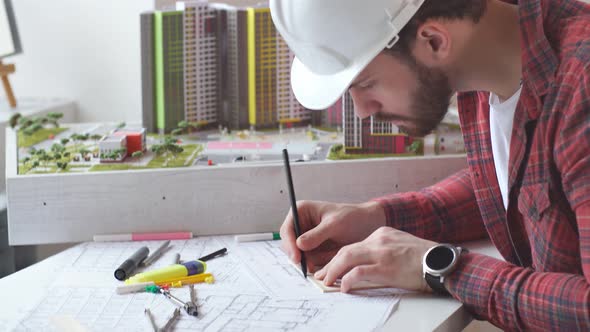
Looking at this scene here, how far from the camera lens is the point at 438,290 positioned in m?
1.06

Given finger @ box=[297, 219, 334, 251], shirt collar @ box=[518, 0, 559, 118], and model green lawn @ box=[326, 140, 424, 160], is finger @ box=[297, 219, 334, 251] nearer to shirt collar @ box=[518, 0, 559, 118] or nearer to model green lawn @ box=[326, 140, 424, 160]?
model green lawn @ box=[326, 140, 424, 160]

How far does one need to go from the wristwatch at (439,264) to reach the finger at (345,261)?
3.4 inches

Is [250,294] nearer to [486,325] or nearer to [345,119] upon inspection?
[345,119]

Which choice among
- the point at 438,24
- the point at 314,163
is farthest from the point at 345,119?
the point at 438,24

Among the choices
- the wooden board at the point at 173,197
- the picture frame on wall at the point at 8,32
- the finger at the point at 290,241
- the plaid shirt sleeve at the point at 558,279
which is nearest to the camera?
the plaid shirt sleeve at the point at 558,279

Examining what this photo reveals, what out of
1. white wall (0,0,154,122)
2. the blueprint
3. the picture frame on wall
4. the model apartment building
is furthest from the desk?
white wall (0,0,154,122)

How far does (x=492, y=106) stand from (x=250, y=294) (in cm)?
46

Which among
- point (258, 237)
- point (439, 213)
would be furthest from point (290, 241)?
point (439, 213)

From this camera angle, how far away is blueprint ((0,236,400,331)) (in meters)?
1.00

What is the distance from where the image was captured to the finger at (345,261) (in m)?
1.10

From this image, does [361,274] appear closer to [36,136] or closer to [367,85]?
[367,85]

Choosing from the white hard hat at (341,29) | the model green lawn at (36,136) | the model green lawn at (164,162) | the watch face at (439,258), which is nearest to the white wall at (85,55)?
the model green lawn at (36,136)

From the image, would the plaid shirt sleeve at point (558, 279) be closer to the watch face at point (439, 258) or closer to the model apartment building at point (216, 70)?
the watch face at point (439, 258)

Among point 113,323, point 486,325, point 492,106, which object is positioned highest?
point 492,106
